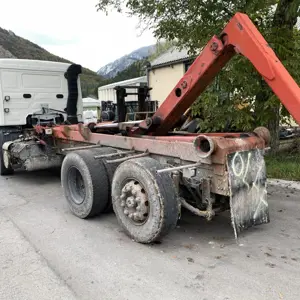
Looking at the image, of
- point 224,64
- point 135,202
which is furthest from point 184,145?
point 224,64

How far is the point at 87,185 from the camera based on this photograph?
4934 millimetres

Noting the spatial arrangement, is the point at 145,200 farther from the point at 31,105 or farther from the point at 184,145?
the point at 31,105

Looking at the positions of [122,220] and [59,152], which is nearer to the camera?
[122,220]

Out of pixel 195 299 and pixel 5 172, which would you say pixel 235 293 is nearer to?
pixel 195 299

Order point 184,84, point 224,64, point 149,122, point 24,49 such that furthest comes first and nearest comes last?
point 24,49 < point 149,122 < point 184,84 < point 224,64

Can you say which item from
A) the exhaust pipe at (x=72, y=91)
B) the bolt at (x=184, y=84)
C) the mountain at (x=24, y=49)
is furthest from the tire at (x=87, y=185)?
the mountain at (x=24, y=49)

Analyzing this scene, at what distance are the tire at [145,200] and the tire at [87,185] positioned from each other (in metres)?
0.48

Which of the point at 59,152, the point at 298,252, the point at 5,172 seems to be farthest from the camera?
the point at 5,172

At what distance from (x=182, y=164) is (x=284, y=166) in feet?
14.0

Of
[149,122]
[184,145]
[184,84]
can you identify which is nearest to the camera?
Answer: [184,145]

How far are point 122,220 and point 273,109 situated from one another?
4.83 meters

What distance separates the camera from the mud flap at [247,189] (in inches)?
151

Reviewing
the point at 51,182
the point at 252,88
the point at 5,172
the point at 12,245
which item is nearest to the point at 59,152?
the point at 51,182

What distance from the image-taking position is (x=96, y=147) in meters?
5.61
